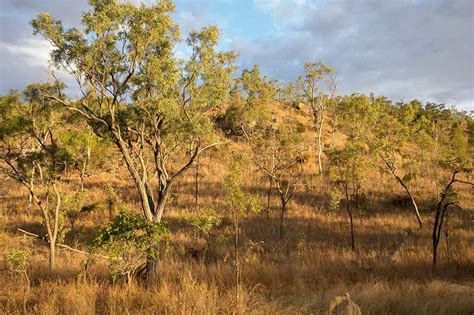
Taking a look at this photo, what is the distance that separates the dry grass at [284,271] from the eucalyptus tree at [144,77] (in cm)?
223

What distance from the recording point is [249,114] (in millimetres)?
23469

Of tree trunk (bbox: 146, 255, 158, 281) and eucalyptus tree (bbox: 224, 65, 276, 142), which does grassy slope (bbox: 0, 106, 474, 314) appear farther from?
eucalyptus tree (bbox: 224, 65, 276, 142)

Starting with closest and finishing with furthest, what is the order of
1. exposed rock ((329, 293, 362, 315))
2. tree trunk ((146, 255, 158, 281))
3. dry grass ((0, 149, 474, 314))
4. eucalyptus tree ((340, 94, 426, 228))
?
exposed rock ((329, 293, 362, 315))
dry grass ((0, 149, 474, 314))
tree trunk ((146, 255, 158, 281))
eucalyptus tree ((340, 94, 426, 228))

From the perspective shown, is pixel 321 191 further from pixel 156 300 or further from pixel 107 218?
pixel 156 300

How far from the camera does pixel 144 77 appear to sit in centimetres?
957

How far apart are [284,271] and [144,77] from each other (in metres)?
6.86

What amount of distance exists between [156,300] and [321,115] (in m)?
29.5

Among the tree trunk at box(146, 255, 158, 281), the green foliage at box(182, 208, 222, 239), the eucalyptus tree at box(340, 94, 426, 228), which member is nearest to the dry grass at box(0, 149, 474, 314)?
the tree trunk at box(146, 255, 158, 281)

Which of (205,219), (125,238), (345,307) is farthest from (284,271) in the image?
(345,307)

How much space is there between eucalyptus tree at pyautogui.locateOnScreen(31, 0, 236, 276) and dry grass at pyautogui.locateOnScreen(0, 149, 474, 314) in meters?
2.23

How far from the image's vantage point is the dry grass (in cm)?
696

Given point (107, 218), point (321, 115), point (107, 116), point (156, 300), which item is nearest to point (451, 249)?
point (156, 300)

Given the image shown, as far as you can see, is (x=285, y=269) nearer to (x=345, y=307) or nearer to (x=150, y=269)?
(x=150, y=269)

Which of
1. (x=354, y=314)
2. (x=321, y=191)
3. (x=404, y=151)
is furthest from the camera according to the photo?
(x=404, y=151)
